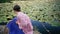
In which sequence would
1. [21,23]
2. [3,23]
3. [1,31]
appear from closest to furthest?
[21,23] < [1,31] < [3,23]

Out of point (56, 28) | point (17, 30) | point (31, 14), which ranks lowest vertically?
point (56, 28)

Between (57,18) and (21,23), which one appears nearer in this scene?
(21,23)

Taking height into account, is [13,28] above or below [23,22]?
below

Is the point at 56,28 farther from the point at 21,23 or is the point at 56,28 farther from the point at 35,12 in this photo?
the point at 21,23

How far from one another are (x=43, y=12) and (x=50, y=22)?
0.40 metres

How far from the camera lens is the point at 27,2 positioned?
6.97m

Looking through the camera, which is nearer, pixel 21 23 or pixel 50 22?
pixel 21 23

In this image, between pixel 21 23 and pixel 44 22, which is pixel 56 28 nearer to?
pixel 44 22

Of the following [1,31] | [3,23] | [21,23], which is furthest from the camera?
[3,23]

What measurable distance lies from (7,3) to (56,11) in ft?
5.44

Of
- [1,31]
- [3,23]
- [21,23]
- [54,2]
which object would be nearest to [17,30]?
[21,23]

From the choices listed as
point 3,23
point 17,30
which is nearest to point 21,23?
point 17,30

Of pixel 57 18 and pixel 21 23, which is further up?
pixel 21 23

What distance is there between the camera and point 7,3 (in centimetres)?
688
